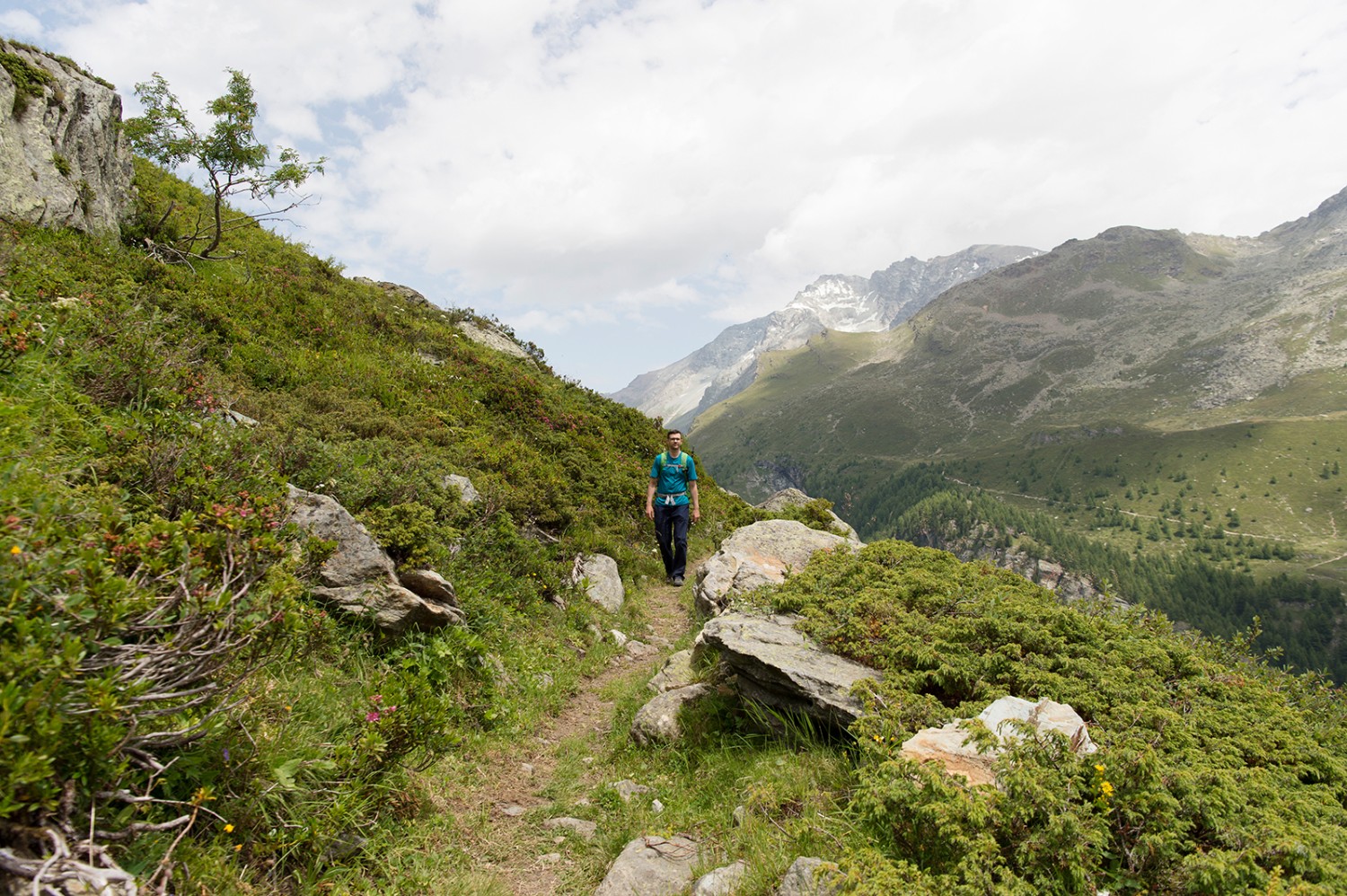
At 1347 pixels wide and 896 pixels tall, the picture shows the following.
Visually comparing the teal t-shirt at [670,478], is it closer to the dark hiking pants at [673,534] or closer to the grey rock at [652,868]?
the dark hiking pants at [673,534]

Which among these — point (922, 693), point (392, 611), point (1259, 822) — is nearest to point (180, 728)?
point (392, 611)

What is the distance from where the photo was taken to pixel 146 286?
40.5 feet

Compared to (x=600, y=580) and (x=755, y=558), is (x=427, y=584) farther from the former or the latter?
(x=755, y=558)

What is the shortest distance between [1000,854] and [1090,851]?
0.61 meters

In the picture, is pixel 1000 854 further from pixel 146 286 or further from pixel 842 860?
pixel 146 286

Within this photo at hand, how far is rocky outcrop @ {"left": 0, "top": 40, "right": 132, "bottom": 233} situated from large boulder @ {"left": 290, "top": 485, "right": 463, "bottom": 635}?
10785 mm

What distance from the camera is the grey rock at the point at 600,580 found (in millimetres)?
12320

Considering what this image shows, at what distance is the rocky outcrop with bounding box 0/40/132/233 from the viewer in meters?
12.1

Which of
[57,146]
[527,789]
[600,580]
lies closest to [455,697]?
[527,789]

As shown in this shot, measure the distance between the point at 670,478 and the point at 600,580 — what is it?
2.96m

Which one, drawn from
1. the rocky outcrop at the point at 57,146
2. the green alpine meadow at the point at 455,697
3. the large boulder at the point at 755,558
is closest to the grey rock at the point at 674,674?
the green alpine meadow at the point at 455,697

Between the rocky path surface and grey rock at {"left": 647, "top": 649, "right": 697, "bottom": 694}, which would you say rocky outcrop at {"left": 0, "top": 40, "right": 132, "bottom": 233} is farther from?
grey rock at {"left": 647, "top": 649, "right": 697, "bottom": 694}

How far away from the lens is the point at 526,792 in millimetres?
6434

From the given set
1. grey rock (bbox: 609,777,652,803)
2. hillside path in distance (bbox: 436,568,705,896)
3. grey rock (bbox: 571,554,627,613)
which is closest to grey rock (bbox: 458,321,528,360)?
grey rock (bbox: 571,554,627,613)
